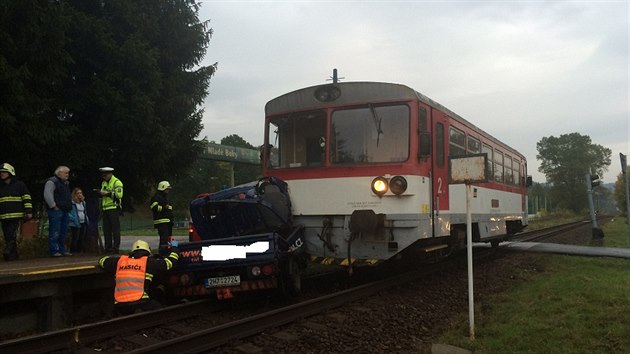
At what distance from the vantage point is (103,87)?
35.6ft

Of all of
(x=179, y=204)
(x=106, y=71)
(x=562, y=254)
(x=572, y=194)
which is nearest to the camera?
(x=106, y=71)

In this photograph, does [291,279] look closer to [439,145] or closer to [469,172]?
[469,172]

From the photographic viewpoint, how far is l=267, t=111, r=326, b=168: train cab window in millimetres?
8578

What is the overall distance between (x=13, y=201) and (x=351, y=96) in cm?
557

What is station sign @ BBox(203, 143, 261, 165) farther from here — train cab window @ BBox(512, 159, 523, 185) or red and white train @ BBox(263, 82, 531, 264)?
red and white train @ BBox(263, 82, 531, 264)

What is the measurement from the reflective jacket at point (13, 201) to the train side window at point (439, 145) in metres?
6.67

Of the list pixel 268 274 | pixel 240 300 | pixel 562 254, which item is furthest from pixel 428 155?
pixel 562 254

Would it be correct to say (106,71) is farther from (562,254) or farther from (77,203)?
(562,254)

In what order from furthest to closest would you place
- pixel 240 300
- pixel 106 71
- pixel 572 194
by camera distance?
pixel 572 194, pixel 106 71, pixel 240 300

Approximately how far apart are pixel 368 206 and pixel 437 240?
6.33 ft

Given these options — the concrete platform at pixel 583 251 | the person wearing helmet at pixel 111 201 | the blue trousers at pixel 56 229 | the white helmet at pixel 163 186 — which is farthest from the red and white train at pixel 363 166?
the concrete platform at pixel 583 251

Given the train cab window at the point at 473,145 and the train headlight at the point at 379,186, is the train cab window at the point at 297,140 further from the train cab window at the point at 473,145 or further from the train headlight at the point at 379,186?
the train cab window at the point at 473,145

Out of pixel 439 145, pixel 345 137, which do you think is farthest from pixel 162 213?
pixel 439 145

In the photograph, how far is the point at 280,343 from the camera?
5.66 metres
